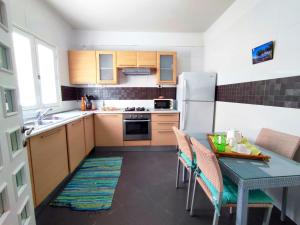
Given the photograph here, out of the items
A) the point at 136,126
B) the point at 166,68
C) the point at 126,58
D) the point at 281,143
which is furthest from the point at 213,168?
the point at 126,58

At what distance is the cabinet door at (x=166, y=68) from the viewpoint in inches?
130

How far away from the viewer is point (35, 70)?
2.26 meters

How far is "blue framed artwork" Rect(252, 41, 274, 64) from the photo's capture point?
1689 millimetres

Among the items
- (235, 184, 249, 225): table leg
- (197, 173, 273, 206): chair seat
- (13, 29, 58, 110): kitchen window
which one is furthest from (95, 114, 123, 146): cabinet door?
(235, 184, 249, 225): table leg

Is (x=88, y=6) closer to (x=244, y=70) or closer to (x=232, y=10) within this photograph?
(x=232, y=10)

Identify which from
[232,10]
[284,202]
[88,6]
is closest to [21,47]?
[88,6]

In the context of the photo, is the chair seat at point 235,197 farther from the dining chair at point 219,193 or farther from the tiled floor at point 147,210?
the tiled floor at point 147,210

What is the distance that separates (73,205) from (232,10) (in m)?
3.57

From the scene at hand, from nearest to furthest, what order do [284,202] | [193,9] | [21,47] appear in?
[284,202], [21,47], [193,9]

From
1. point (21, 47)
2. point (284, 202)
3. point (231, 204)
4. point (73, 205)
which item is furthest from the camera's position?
point (21, 47)

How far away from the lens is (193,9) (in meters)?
2.59

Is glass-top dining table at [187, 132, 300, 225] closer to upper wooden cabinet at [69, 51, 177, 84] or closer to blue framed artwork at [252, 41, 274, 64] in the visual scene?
blue framed artwork at [252, 41, 274, 64]

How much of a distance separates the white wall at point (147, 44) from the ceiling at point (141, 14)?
15 centimetres

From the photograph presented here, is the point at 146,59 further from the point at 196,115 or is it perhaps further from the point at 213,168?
the point at 213,168
